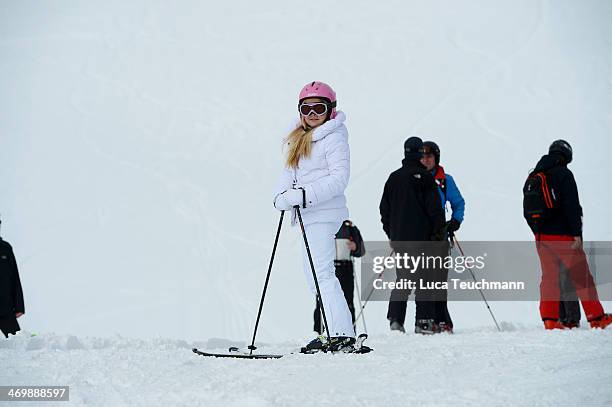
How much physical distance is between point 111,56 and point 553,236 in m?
30.8

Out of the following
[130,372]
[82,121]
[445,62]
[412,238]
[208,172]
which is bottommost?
[130,372]

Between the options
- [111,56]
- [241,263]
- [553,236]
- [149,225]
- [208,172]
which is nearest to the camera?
[553,236]

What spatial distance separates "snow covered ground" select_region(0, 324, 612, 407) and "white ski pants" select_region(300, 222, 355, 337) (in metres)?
0.33

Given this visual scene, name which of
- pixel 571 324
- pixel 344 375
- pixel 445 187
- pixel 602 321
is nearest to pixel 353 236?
pixel 445 187

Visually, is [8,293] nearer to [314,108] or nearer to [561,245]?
[314,108]

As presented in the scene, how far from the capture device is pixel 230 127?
29.7 meters

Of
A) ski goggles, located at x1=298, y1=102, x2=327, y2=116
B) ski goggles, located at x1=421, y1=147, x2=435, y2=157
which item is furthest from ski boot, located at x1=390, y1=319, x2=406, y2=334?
ski goggles, located at x1=298, y1=102, x2=327, y2=116

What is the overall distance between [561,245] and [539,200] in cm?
43

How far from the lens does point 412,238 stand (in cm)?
867

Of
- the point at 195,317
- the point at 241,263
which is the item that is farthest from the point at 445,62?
the point at 195,317

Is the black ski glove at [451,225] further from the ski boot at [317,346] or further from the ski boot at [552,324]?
the ski boot at [317,346]

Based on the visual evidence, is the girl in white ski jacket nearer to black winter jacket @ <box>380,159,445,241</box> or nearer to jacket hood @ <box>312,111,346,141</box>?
jacket hood @ <box>312,111,346,141</box>

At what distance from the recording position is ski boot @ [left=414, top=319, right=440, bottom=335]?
8.30m

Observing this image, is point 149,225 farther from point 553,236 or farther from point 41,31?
point 41,31
